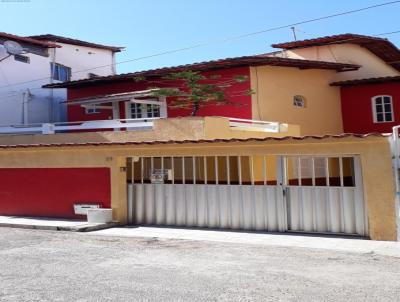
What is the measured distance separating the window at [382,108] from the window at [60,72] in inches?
632

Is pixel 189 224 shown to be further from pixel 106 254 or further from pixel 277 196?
pixel 106 254

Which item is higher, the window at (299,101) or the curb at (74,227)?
the window at (299,101)

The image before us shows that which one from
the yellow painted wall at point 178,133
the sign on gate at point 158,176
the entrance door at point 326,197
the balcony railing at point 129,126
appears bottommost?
the entrance door at point 326,197

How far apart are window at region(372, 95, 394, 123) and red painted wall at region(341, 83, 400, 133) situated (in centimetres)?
13

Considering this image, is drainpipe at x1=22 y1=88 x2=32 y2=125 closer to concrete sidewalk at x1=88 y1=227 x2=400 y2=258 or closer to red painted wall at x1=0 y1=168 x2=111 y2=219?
red painted wall at x1=0 y1=168 x2=111 y2=219

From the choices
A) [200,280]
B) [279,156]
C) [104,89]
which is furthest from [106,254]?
[104,89]

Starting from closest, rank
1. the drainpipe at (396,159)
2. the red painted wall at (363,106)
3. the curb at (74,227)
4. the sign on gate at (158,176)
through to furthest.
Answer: the drainpipe at (396,159), the curb at (74,227), the sign on gate at (158,176), the red painted wall at (363,106)

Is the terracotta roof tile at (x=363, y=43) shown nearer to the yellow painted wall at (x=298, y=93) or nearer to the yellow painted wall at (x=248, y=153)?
the yellow painted wall at (x=298, y=93)

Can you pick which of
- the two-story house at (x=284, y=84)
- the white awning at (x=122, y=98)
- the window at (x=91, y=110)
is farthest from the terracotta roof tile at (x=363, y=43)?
the window at (x=91, y=110)

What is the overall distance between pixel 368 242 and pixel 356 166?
5.53 ft

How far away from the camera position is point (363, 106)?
20125mm

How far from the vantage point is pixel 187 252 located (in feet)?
30.9

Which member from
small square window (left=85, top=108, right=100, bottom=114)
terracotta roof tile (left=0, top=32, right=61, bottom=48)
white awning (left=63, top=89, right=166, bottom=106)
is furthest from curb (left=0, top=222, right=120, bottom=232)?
terracotta roof tile (left=0, top=32, right=61, bottom=48)

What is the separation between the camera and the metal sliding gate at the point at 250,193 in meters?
11.0
